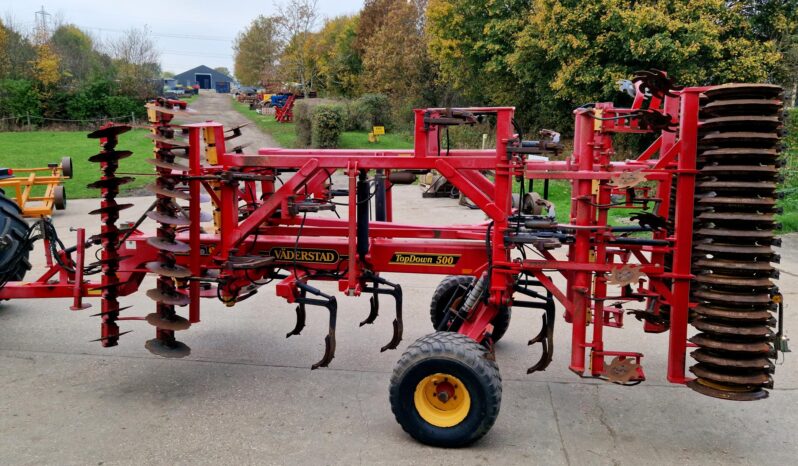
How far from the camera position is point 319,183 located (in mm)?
5062

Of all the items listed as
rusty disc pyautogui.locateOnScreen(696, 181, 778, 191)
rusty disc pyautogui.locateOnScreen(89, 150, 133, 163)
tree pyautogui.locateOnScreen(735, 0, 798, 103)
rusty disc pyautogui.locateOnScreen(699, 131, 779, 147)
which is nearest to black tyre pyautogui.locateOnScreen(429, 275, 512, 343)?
rusty disc pyautogui.locateOnScreen(696, 181, 778, 191)

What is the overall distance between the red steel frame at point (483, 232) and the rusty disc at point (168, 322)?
224mm

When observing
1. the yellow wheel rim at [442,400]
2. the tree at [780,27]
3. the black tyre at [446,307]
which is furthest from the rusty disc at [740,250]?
the tree at [780,27]

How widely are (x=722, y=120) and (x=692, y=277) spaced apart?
1.01m

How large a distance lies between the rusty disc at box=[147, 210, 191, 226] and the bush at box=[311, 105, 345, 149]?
66.4 feet

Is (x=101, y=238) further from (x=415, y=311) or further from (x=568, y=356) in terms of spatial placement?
(x=568, y=356)

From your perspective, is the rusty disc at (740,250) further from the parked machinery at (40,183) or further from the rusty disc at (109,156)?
the parked machinery at (40,183)

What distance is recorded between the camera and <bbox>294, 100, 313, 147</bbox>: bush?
27.4 metres

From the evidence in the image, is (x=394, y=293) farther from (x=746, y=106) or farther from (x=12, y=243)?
(x=12, y=243)

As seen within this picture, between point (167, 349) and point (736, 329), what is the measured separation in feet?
13.3

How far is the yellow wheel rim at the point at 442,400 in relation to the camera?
4.40 meters

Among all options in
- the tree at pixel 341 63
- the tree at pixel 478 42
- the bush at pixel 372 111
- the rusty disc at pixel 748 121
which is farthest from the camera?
the tree at pixel 341 63

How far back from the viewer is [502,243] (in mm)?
4688

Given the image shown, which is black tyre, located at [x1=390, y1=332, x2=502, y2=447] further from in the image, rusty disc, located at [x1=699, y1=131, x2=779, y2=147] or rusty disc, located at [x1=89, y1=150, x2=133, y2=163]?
rusty disc, located at [x1=89, y1=150, x2=133, y2=163]
